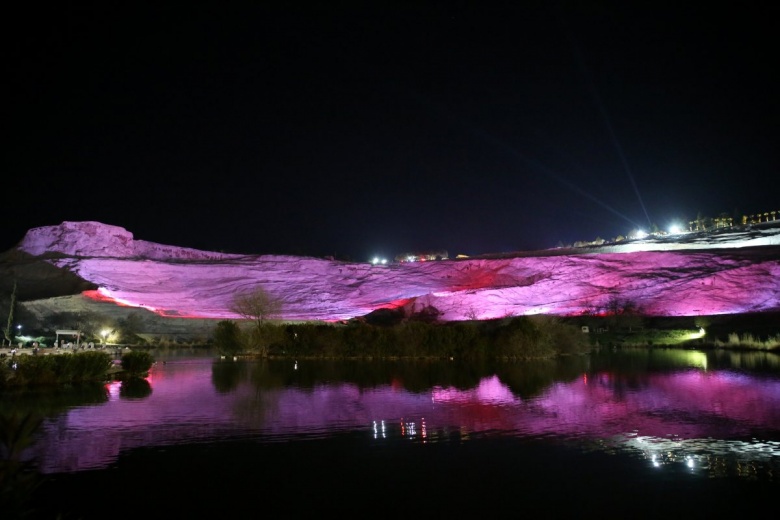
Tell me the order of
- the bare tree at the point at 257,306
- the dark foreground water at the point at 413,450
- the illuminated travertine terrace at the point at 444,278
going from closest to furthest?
the dark foreground water at the point at 413,450 → the bare tree at the point at 257,306 → the illuminated travertine terrace at the point at 444,278

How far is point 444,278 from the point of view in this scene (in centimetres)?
5209

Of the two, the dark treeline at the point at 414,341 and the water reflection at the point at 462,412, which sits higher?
the dark treeline at the point at 414,341

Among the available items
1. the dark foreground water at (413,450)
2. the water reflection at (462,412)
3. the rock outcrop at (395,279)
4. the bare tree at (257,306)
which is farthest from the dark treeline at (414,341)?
the dark foreground water at (413,450)

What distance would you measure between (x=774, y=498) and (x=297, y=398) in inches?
432

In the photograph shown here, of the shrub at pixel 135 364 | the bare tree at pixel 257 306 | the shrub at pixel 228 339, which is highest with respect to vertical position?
the bare tree at pixel 257 306

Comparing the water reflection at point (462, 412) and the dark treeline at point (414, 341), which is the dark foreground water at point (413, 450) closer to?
the water reflection at point (462, 412)

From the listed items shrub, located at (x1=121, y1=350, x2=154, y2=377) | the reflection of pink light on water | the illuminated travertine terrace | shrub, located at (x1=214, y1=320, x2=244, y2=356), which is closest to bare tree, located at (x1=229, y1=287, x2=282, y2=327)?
the illuminated travertine terrace

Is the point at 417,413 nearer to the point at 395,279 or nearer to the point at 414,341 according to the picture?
the point at 414,341

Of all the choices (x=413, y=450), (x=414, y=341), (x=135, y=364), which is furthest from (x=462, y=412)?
(x=414, y=341)

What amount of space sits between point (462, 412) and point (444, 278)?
129 ft

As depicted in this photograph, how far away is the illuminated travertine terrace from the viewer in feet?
135

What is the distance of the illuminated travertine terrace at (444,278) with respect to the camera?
41.2m

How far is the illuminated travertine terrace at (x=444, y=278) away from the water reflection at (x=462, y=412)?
19679 mm

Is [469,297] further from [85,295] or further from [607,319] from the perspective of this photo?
[85,295]
